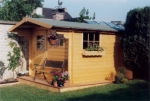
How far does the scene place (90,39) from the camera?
11.2 meters

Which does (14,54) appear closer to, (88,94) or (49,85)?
(49,85)

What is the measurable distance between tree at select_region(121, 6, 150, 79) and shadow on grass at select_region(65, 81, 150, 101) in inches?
47.0

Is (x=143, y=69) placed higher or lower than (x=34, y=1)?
lower

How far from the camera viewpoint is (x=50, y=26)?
9438mm

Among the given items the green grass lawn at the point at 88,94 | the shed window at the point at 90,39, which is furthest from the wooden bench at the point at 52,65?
the shed window at the point at 90,39

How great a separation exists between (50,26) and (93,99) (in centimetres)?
334

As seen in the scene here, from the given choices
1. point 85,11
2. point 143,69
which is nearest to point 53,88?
point 143,69

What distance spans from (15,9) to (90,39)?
577 inches

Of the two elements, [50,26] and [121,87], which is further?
[121,87]

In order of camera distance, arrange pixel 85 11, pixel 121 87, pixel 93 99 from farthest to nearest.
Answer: pixel 85 11 < pixel 121 87 < pixel 93 99

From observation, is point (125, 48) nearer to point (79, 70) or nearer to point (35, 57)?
point (79, 70)

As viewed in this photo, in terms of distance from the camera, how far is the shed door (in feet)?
39.4

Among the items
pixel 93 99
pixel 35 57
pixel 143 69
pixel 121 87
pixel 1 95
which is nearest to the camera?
pixel 93 99

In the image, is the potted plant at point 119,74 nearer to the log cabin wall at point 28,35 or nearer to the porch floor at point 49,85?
the porch floor at point 49,85
